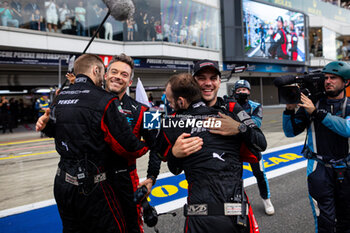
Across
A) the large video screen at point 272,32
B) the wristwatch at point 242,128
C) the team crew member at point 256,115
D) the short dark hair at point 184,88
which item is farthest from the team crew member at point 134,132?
the large video screen at point 272,32

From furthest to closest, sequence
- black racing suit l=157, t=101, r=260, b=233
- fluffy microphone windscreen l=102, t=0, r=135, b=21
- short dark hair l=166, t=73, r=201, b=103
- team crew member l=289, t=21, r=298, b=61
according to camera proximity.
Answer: team crew member l=289, t=21, r=298, b=61
fluffy microphone windscreen l=102, t=0, r=135, b=21
short dark hair l=166, t=73, r=201, b=103
black racing suit l=157, t=101, r=260, b=233

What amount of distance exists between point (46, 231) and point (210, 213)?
8.38 feet

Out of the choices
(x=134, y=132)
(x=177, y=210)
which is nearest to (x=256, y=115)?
(x=177, y=210)

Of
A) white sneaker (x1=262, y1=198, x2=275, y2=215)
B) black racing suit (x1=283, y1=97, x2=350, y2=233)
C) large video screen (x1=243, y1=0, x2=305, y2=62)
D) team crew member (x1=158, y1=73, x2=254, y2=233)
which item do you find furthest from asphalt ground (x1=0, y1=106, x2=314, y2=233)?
large video screen (x1=243, y1=0, x2=305, y2=62)

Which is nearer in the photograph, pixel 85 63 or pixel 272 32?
pixel 85 63

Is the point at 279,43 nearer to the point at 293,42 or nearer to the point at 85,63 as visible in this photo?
the point at 293,42

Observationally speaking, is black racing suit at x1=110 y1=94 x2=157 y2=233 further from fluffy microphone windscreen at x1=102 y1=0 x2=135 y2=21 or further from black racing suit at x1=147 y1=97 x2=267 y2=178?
fluffy microphone windscreen at x1=102 y1=0 x2=135 y2=21

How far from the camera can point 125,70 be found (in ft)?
8.33

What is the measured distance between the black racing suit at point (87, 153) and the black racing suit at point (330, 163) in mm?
1777

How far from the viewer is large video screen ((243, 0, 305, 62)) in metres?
25.5

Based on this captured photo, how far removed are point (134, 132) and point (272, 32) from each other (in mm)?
28805

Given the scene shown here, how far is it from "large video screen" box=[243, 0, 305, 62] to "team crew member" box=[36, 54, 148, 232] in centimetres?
2555

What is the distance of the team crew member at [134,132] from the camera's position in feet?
7.31

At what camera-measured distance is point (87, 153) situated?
1.89 m
